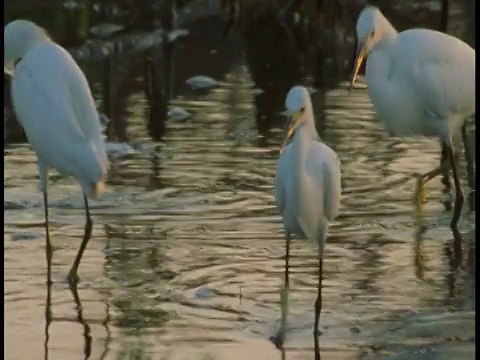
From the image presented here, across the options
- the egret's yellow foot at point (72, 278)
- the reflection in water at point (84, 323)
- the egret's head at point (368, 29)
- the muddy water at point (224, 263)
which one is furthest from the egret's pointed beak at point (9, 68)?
the egret's head at point (368, 29)

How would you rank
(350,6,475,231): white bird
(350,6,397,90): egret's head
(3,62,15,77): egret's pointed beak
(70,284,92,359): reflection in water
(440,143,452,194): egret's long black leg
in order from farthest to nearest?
1. (440,143,452,194): egret's long black leg
2. (350,6,475,231): white bird
3. (350,6,397,90): egret's head
4. (3,62,15,77): egret's pointed beak
5. (70,284,92,359): reflection in water

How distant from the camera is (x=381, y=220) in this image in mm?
9430

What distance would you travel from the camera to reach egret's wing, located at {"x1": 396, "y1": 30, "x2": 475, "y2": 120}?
9.65 m

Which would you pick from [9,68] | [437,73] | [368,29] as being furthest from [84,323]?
[437,73]

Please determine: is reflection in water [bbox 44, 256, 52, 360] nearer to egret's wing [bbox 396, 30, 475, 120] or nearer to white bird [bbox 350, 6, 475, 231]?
white bird [bbox 350, 6, 475, 231]

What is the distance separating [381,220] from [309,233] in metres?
1.77

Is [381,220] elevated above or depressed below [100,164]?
below

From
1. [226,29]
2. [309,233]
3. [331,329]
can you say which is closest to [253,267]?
[309,233]

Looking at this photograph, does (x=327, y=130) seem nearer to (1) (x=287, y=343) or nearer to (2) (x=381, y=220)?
(2) (x=381, y=220)

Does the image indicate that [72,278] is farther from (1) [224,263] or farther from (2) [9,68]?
(2) [9,68]

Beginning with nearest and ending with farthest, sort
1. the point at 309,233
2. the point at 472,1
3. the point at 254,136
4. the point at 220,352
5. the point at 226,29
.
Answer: the point at 220,352
the point at 309,233
the point at 254,136
the point at 226,29
the point at 472,1

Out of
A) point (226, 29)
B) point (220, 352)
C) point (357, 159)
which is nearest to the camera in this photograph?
point (220, 352)

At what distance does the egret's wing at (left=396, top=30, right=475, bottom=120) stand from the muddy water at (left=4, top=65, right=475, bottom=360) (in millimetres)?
721

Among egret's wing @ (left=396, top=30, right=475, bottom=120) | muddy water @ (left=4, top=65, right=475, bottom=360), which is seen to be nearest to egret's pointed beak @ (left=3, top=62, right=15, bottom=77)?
muddy water @ (left=4, top=65, right=475, bottom=360)
